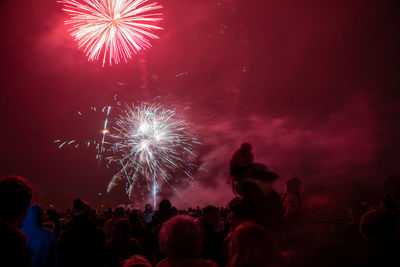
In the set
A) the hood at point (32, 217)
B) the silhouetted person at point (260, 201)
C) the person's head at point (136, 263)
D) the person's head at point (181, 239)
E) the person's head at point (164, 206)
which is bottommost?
the person's head at point (136, 263)

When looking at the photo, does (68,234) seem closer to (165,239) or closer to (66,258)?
(66,258)

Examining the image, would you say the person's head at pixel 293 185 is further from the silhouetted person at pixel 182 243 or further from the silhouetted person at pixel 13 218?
the silhouetted person at pixel 13 218

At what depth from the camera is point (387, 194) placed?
4.87 meters

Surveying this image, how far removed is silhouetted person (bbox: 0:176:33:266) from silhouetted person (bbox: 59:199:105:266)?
2.33 meters

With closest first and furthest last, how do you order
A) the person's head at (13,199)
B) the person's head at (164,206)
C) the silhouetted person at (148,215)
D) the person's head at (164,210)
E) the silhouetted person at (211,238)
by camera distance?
the person's head at (13,199)
the silhouetted person at (211,238)
the person's head at (164,210)
the person's head at (164,206)
the silhouetted person at (148,215)

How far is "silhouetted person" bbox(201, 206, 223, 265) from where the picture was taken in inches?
198

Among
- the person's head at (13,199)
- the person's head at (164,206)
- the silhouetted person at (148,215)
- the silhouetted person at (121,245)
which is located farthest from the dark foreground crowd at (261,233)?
the silhouetted person at (148,215)

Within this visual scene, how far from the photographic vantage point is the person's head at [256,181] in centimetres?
296

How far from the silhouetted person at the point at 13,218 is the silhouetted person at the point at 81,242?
233 centimetres

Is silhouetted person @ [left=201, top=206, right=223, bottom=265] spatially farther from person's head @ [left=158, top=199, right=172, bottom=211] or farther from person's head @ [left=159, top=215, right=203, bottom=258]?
person's head @ [left=158, top=199, right=172, bottom=211]

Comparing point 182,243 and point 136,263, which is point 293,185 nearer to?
point 182,243

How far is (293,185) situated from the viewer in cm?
435

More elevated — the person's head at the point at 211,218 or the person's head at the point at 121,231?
the person's head at the point at 211,218

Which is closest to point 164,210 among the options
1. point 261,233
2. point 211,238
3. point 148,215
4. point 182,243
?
point 148,215
